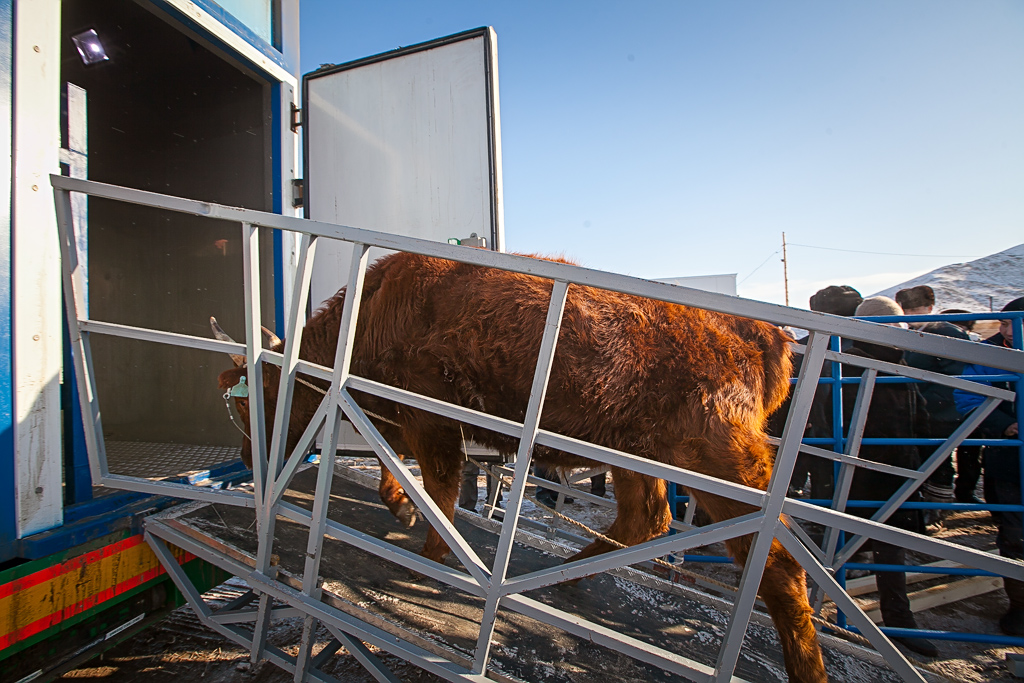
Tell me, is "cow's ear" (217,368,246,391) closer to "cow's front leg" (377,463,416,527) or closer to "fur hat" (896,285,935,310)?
"cow's front leg" (377,463,416,527)

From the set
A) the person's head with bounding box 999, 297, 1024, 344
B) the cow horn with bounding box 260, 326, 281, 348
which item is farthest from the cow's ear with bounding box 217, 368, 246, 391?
the person's head with bounding box 999, 297, 1024, 344

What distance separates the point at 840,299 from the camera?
432 cm

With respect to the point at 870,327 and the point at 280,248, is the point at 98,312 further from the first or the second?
the point at 870,327

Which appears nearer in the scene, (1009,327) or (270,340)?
(270,340)

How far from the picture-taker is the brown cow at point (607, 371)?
6.85ft

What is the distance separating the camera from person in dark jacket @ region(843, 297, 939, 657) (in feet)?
10.5

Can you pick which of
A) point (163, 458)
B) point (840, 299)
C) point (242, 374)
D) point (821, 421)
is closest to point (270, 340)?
point (242, 374)

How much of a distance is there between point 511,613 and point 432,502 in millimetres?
1252

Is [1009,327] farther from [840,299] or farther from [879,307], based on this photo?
[840,299]

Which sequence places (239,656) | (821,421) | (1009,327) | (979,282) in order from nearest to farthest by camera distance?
(239,656) → (1009,327) → (821,421) → (979,282)

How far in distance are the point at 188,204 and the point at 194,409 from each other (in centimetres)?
340

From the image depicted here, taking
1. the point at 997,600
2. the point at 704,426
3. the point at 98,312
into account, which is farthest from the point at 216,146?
the point at 997,600

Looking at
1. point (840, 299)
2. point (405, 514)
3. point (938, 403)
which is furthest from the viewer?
point (840, 299)

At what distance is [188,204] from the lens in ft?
6.47
